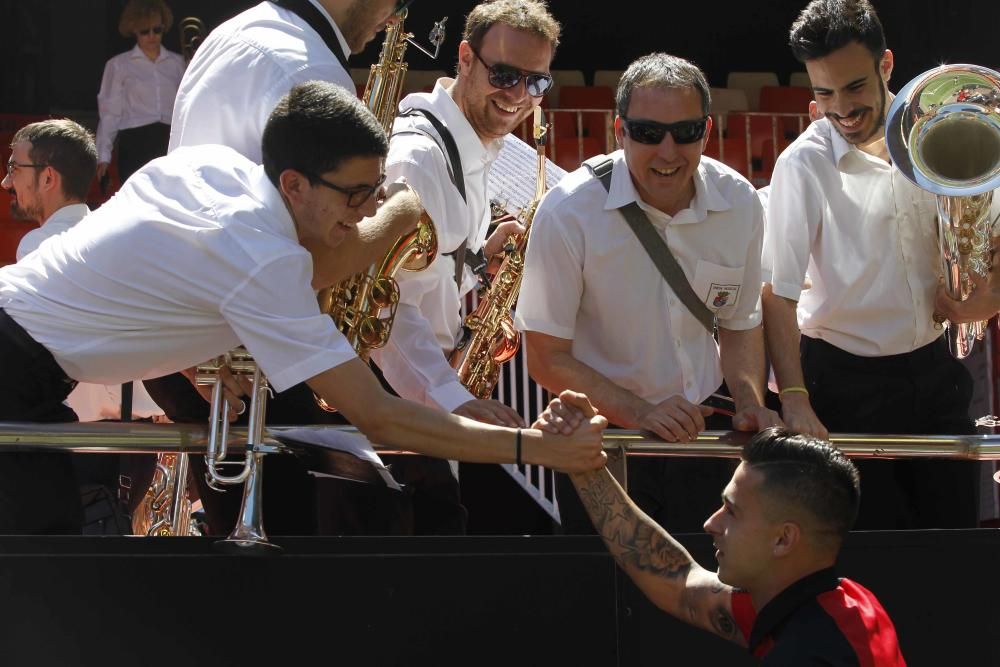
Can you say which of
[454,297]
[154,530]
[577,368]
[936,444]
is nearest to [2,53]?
[154,530]

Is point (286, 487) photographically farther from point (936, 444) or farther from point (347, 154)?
point (936, 444)

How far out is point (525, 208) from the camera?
554 cm

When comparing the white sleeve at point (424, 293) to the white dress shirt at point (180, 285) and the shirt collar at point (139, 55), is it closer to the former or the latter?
the white dress shirt at point (180, 285)

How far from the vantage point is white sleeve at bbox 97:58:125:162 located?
10.2 meters

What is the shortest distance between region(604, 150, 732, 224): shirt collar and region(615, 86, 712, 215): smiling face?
4cm

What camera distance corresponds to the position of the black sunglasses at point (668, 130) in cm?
387

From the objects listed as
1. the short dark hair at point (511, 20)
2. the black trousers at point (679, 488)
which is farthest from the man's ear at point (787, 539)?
the short dark hair at point (511, 20)

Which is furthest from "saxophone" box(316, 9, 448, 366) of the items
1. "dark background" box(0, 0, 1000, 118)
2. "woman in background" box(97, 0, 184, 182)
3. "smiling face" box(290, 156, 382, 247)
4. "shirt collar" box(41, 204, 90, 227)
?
"dark background" box(0, 0, 1000, 118)

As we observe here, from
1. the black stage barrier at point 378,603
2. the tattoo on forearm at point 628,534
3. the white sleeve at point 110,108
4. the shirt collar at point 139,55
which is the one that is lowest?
the black stage barrier at point 378,603

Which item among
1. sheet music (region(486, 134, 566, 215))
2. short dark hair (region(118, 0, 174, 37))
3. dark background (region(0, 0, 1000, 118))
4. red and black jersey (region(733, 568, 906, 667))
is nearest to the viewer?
red and black jersey (region(733, 568, 906, 667))

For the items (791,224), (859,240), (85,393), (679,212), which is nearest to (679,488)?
(679,212)

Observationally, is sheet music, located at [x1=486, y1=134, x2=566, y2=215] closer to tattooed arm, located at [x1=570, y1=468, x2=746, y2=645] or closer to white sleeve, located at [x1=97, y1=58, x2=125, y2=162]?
tattooed arm, located at [x1=570, y1=468, x2=746, y2=645]

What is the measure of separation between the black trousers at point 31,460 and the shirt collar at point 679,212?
5.36 ft

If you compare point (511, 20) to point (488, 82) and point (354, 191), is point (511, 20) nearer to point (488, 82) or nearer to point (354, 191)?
point (488, 82)
